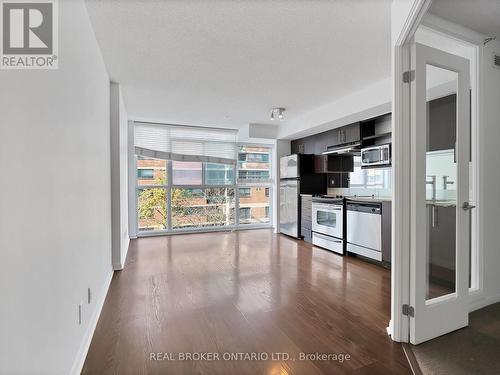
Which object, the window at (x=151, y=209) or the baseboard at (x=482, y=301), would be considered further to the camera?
the window at (x=151, y=209)

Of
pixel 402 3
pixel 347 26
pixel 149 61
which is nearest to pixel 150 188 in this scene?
pixel 149 61

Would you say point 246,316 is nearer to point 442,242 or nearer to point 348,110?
point 442,242

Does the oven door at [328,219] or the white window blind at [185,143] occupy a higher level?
the white window blind at [185,143]

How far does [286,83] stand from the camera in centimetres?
345

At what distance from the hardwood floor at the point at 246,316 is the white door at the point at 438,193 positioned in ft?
1.42

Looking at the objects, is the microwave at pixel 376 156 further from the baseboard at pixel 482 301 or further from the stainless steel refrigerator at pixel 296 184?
Answer: the baseboard at pixel 482 301

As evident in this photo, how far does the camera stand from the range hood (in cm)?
449

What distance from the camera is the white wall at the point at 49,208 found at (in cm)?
91

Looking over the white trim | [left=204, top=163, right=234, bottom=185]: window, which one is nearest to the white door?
the white trim

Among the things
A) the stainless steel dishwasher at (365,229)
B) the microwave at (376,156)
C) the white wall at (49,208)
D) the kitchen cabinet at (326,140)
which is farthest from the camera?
the kitchen cabinet at (326,140)

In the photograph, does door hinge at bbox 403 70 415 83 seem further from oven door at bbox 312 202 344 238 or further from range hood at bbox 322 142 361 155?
oven door at bbox 312 202 344 238

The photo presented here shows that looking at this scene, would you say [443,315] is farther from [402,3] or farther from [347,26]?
[347,26]

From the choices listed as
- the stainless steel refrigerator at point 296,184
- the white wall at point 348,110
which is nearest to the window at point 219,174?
the stainless steel refrigerator at point 296,184

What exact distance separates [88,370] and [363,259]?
11.9ft
